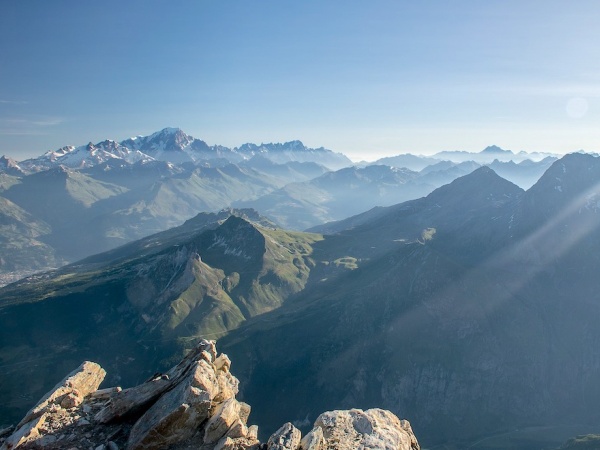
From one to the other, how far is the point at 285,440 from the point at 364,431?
9015 millimetres

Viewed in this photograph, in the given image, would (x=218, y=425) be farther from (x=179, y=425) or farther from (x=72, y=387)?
(x=72, y=387)

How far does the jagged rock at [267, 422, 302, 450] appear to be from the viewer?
40.0 m

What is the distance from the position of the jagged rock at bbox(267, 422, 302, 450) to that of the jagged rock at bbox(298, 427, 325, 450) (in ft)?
2.41

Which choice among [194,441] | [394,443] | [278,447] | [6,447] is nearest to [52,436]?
[6,447]

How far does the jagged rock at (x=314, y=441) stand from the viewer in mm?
40062

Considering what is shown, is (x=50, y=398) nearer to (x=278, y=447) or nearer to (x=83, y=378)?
(x=83, y=378)

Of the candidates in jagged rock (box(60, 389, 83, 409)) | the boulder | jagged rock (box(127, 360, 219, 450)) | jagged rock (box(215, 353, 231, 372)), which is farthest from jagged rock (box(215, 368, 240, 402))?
jagged rock (box(60, 389, 83, 409))

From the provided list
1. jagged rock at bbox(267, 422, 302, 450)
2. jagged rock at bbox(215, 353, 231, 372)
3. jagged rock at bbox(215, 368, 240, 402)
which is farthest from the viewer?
jagged rock at bbox(215, 353, 231, 372)

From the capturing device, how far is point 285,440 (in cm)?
4103

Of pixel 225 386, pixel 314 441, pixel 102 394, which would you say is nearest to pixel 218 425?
pixel 225 386

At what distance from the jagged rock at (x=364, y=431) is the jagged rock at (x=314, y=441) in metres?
0.76

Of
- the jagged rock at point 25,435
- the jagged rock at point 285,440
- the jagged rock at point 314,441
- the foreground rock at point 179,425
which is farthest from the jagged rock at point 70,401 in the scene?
the jagged rock at point 314,441

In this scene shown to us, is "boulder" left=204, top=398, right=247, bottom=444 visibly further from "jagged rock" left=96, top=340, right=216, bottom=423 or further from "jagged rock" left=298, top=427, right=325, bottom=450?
"jagged rock" left=298, top=427, right=325, bottom=450

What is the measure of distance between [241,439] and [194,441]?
5.35 m
